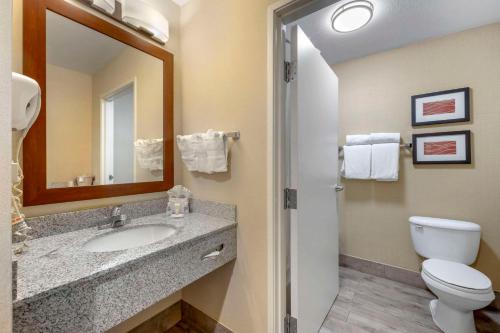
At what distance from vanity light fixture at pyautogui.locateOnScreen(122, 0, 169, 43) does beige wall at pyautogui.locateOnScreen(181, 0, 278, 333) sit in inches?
8.1

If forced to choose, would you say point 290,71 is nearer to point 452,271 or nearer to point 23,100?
point 23,100

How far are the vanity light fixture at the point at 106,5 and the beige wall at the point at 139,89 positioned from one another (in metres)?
0.19

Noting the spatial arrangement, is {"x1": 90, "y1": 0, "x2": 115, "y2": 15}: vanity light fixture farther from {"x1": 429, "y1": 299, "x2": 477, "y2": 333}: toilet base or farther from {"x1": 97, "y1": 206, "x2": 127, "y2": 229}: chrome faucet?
{"x1": 429, "y1": 299, "x2": 477, "y2": 333}: toilet base

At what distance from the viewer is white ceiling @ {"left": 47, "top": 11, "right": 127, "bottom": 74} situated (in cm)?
104

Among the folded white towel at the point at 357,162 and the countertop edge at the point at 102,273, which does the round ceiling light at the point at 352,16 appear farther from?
the countertop edge at the point at 102,273

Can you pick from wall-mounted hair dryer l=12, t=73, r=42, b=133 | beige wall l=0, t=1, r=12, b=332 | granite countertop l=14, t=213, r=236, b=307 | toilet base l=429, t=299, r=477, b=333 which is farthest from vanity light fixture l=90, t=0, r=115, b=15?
toilet base l=429, t=299, r=477, b=333

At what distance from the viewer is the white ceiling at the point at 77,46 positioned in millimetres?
1045

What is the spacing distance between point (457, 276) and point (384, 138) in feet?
3.92

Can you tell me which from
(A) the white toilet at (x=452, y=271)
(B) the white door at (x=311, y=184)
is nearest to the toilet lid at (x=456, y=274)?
(A) the white toilet at (x=452, y=271)

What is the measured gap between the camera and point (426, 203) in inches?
75.9

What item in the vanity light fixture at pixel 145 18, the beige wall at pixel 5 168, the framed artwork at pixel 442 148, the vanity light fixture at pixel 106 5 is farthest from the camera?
the framed artwork at pixel 442 148

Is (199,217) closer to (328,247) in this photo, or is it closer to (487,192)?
(328,247)

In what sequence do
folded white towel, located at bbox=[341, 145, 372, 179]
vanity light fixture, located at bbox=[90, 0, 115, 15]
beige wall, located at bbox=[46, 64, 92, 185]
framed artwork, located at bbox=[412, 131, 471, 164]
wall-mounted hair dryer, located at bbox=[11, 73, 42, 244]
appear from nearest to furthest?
wall-mounted hair dryer, located at bbox=[11, 73, 42, 244], beige wall, located at bbox=[46, 64, 92, 185], vanity light fixture, located at bbox=[90, 0, 115, 15], framed artwork, located at bbox=[412, 131, 471, 164], folded white towel, located at bbox=[341, 145, 372, 179]

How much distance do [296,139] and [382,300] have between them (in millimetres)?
1669
